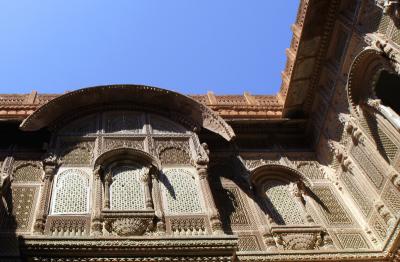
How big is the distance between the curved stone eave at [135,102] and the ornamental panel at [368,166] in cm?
235

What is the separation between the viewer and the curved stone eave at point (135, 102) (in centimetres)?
1033

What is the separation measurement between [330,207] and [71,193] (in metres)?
4.76

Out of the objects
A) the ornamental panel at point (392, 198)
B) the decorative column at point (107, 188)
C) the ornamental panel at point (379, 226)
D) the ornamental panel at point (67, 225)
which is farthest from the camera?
the ornamental panel at point (379, 226)

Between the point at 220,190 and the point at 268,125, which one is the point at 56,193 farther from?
the point at 268,125

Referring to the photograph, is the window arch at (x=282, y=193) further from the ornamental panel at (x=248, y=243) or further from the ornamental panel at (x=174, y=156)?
the ornamental panel at (x=174, y=156)

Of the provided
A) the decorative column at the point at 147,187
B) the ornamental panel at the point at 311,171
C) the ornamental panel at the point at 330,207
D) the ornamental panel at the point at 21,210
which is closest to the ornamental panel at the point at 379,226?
the ornamental panel at the point at 330,207

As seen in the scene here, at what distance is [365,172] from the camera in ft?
31.8

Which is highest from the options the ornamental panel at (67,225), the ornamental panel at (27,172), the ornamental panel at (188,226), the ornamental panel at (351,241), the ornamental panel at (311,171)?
the ornamental panel at (27,172)

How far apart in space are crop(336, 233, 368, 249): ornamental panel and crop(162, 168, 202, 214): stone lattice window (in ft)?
8.44

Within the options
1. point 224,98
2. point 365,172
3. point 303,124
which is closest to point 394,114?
point 365,172

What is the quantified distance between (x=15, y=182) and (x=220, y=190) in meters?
3.72

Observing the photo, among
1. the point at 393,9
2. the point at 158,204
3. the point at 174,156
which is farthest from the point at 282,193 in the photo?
the point at 393,9

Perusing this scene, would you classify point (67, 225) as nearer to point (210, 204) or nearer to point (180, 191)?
point (180, 191)

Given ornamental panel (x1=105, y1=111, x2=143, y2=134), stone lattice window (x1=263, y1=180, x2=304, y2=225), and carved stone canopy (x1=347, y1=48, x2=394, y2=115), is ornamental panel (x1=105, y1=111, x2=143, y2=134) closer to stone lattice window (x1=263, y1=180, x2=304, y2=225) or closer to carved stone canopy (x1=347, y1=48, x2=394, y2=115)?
stone lattice window (x1=263, y1=180, x2=304, y2=225)
